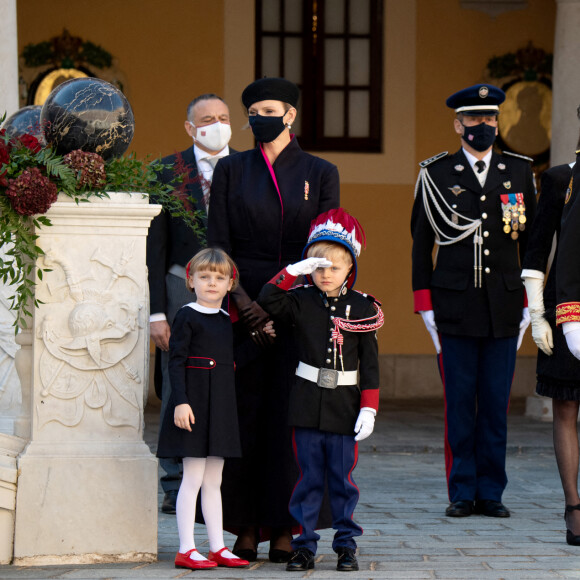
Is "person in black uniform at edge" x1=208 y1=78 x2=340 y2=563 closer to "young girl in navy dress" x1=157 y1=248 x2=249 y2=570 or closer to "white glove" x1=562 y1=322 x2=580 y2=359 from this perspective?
"young girl in navy dress" x1=157 y1=248 x2=249 y2=570

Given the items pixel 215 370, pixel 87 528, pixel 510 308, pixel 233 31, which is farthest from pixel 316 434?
pixel 233 31

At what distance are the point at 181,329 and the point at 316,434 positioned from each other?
2.13 feet

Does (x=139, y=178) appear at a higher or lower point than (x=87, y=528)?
higher

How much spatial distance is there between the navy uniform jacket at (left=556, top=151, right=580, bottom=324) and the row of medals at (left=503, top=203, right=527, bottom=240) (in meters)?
1.21

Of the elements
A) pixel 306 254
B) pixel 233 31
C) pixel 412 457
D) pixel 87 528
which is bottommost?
pixel 412 457

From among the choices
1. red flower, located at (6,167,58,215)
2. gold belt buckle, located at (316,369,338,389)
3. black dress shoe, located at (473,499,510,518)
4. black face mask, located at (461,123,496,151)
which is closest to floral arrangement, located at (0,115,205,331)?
red flower, located at (6,167,58,215)

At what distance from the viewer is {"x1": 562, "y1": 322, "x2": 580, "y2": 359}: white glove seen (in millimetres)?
5309

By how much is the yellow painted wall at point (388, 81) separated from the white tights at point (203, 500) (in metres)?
8.20

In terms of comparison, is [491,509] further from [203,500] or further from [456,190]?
[203,500]

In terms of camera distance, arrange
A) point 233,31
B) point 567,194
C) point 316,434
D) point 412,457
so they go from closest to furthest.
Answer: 1. point 316,434
2. point 567,194
3. point 412,457
4. point 233,31

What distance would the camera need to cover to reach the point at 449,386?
22.2 ft

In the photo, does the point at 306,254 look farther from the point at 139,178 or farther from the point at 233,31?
the point at 233,31

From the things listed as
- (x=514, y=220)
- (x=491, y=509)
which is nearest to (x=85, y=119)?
(x=514, y=220)

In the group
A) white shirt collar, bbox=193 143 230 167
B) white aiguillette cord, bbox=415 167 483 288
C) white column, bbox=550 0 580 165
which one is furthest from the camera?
white column, bbox=550 0 580 165
